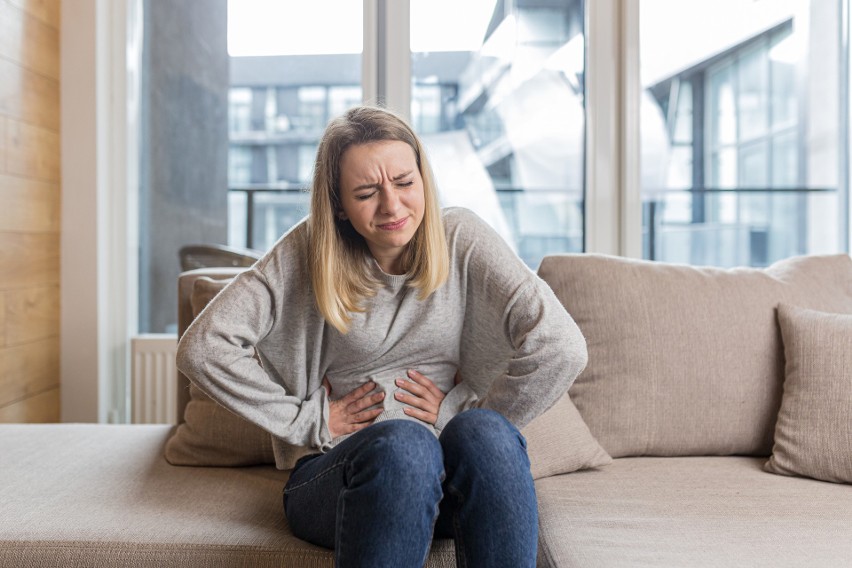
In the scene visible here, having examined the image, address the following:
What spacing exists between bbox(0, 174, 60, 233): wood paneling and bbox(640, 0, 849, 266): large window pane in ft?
6.30

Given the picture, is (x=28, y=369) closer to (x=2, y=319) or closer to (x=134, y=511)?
(x=2, y=319)

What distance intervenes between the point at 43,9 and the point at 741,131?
89.9 inches

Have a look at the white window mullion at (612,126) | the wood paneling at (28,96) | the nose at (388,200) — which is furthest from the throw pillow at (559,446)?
the wood paneling at (28,96)

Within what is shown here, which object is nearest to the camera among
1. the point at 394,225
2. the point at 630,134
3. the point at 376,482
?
the point at 376,482

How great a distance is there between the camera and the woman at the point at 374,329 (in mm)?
1409

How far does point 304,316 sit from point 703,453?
905 millimetres

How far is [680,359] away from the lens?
172 centimetres

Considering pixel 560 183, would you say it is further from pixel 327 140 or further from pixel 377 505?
pixel 377 505

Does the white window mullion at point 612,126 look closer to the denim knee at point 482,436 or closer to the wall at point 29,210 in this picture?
the denim knee at point 482,436

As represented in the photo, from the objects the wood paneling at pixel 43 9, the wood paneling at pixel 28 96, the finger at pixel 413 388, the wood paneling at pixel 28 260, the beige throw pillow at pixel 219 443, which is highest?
the wood paneling at pixel 43 9

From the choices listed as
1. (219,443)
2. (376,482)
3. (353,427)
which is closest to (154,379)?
(219,443)

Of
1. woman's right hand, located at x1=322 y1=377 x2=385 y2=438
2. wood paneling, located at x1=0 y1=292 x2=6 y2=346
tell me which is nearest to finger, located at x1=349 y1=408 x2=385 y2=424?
woman's right hand, located at x1=322 y1=377 x2=385 y2=438

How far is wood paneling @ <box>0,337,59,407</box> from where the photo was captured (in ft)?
7.55

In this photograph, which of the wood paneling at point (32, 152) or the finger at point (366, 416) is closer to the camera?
the finger at point (366, 416)
